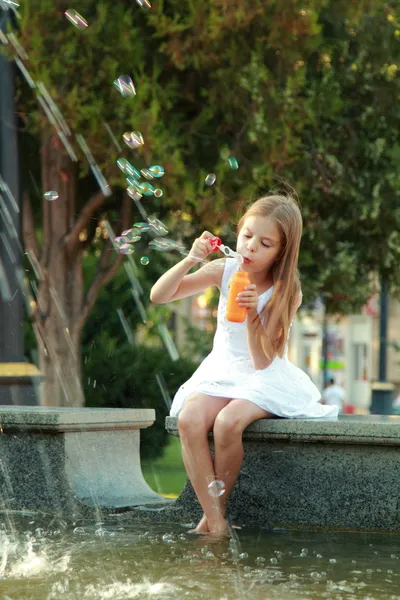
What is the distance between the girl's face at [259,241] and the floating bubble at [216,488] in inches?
37.4

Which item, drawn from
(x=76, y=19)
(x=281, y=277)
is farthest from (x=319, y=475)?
(x=76, y=19)

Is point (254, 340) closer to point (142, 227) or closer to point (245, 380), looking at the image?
point (245, 380)

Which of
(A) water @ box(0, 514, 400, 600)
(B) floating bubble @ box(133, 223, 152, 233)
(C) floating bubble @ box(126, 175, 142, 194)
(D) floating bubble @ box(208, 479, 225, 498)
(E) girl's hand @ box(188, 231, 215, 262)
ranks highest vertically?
(C) floating bubble @ box(126, 175, 142, 194)

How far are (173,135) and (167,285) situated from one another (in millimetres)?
7004

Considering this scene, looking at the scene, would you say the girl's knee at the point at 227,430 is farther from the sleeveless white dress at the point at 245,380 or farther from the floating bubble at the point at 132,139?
the floating bubble at the point at 132,139

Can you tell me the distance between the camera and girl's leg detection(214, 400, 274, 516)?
4762 millimetres

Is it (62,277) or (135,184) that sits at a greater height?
(135,184)

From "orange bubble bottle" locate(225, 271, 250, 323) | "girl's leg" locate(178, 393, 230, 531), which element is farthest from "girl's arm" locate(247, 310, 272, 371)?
"girl's leg" locate(178, 393, 230, 531)

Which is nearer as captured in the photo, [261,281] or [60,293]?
[261,281]

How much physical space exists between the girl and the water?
1.03 feet

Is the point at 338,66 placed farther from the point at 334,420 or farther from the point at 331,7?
the point at 334,420

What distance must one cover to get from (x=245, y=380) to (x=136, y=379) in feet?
28.3

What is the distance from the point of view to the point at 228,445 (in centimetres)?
477

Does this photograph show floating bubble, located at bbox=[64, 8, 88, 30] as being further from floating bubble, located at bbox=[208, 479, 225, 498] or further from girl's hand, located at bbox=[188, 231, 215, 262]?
floating bubble, located at bbox=[208, 479, 225, 498]
